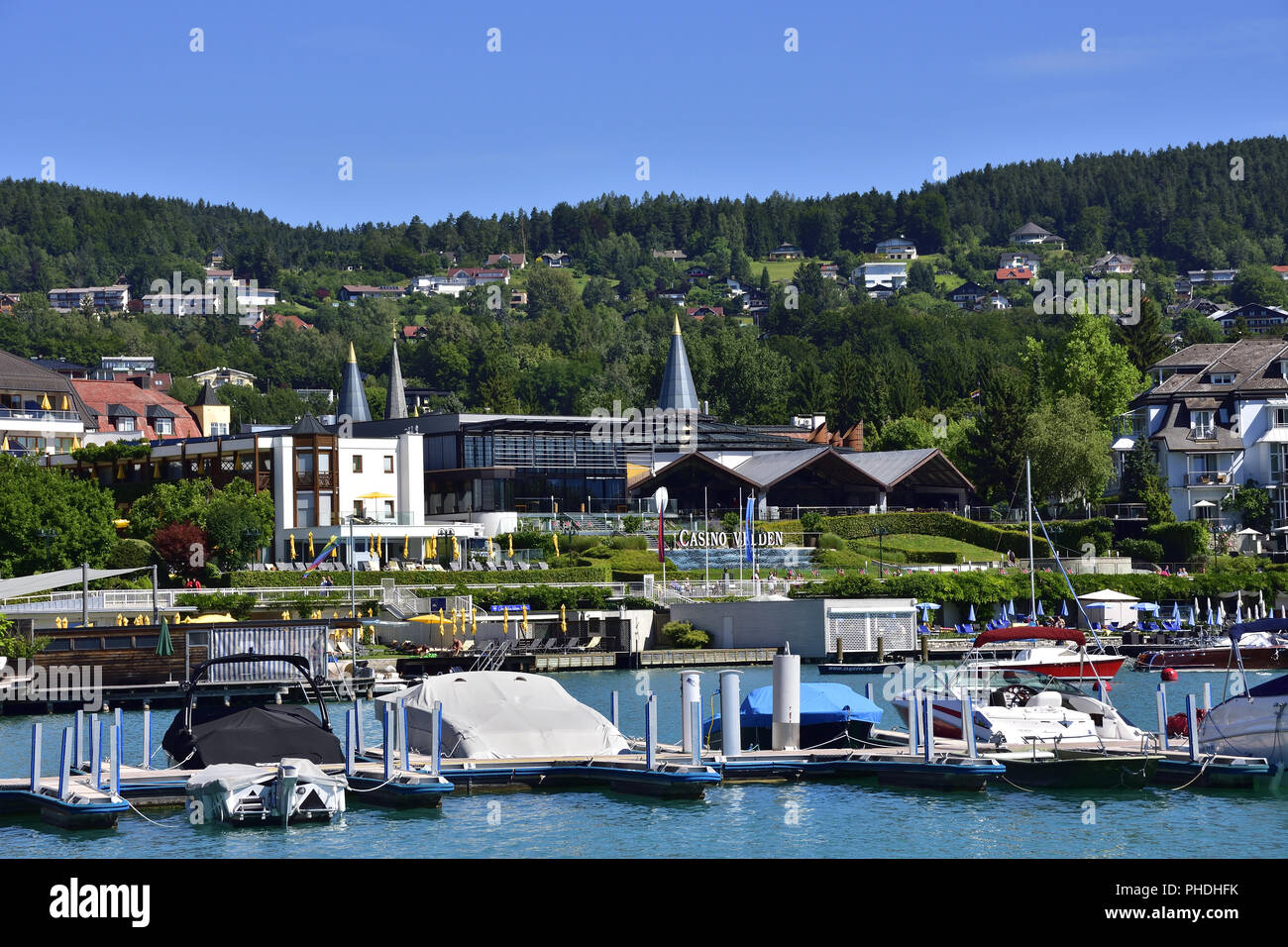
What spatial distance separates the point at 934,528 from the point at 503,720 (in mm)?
56519

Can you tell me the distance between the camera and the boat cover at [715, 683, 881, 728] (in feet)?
111

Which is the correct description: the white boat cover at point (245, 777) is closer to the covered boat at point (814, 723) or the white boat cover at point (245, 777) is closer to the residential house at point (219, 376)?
the covered boat at point (814, 723)

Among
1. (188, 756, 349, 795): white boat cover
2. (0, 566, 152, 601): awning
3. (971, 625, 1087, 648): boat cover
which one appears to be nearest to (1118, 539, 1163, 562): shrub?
(971, 625, 1087, 648): boat cover

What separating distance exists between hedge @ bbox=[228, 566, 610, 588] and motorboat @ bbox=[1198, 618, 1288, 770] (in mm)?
39548

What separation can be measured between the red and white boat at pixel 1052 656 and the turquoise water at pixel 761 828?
1448 cm

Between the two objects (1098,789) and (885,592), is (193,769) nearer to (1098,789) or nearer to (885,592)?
(1098,789)

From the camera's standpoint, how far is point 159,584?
65062mm

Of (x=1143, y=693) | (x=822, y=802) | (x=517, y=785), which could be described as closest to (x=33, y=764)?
(x=517, y=785)

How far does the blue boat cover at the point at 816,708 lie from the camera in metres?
33.7

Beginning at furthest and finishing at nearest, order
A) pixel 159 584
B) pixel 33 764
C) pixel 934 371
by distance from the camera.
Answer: pixel 934 371
pixel 159 584
pixel 33 764

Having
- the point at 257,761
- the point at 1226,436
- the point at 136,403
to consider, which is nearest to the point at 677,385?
the point at 1226,436

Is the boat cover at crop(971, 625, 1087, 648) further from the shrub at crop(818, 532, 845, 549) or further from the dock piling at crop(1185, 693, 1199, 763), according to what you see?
the shrub at crop(818, 532, 845, 549)

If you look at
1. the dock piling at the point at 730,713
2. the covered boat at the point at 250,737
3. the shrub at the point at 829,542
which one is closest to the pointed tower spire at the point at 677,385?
the shrub at the point at 829,542

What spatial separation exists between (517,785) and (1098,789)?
10.7 meters
